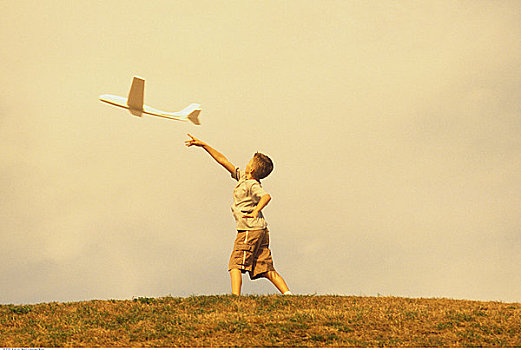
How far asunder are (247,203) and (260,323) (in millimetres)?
3764

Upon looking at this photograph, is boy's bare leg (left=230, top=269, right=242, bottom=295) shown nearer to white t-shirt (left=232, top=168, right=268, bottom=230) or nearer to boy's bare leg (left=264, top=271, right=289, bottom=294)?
boy's bare leg (left=264, top=271, right=289, bottom=294)

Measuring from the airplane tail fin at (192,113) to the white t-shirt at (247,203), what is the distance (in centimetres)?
278

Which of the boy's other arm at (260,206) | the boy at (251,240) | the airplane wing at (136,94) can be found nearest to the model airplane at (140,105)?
the airplane wing at (136,94)

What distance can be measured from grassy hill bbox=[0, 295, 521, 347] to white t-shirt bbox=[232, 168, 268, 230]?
1738 millimetres

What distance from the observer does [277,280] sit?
14.7 metres

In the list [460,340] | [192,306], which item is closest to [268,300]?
[192,306]

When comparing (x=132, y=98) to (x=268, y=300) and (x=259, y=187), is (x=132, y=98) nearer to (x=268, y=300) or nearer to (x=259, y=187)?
(x=259, y=187)

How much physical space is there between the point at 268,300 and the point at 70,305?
4.45 m

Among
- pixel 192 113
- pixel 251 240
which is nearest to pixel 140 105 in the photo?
pixel 192 113

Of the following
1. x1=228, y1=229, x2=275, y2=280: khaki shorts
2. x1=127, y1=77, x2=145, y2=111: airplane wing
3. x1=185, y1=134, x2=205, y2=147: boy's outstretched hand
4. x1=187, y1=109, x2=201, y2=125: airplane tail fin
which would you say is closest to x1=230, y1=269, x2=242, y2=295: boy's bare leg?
x1=228, y1=229, x2=275, y2=280: khaki shorts

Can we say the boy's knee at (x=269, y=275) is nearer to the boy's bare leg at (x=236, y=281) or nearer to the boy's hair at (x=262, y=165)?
the boy's bare leg at (x=236, y=281)

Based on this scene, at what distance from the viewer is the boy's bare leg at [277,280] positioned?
14.6 metres

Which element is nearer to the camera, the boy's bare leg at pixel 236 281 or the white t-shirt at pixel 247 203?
the boy's bare leg at pixel 236 281

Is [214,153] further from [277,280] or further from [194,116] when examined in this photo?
[277,280]
